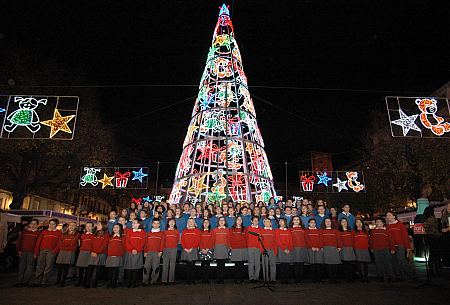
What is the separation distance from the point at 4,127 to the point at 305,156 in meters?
75.2

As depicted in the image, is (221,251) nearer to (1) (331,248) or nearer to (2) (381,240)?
(1) (331,248)

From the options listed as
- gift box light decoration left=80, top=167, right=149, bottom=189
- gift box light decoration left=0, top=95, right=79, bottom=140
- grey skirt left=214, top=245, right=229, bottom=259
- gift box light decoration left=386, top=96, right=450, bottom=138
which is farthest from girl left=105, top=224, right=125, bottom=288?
gift box light decoration left=80, top=167, right=149, bottom=189

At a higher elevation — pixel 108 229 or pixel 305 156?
pixel 305 156

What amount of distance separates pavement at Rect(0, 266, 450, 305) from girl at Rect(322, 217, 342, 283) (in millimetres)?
381

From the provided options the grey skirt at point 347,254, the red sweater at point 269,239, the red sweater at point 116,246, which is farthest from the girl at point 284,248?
the red sweater at point 116,246

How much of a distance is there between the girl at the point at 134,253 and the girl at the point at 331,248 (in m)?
4.63

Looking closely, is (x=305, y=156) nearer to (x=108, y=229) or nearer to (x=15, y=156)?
(x=15, y=156)

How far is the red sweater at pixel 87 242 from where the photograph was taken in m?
7.82

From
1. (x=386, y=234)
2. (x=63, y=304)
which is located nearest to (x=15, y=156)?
(x=63, y=304)

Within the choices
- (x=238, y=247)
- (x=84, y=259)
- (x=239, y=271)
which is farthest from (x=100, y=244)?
(x=239, y=271)

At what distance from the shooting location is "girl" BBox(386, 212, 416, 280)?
7.84m

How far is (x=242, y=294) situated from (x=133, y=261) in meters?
2.89

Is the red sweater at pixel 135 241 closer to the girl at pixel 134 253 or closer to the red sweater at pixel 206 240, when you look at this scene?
the girl at pixel 134 253

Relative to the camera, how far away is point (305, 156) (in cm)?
7881
